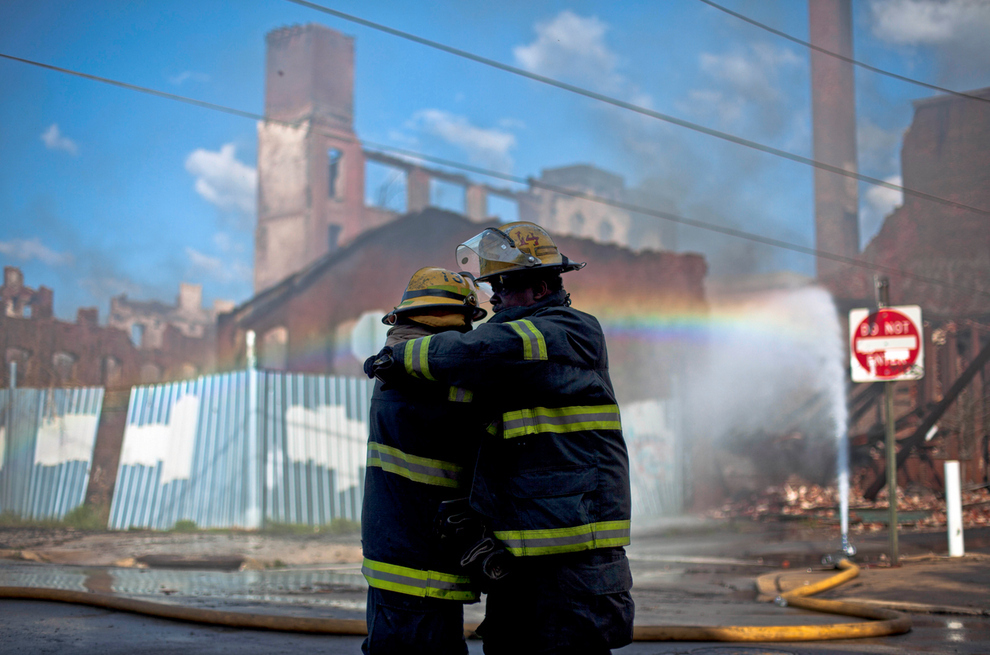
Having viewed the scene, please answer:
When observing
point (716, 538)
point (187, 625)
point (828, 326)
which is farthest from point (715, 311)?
point (187, 625)

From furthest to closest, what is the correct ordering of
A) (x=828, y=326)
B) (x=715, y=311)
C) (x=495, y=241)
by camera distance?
(x=715, y=311), (x=828, y=326), (x=495, y=241)

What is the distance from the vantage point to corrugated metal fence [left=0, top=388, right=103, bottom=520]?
14430 mm

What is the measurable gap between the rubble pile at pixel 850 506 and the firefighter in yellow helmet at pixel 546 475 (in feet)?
40.6

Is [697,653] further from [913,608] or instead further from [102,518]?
[102,518]

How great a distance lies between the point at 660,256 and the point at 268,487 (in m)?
12.3

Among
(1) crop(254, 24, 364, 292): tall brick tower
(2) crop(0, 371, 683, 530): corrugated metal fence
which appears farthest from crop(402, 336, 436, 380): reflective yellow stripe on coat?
(1) crop(254, 24, 364, 292): tall brick tower

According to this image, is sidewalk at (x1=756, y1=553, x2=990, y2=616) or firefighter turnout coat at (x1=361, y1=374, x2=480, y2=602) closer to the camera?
firefighter turnout coat at (x1=361, y1=374, x2=480, y2=602)

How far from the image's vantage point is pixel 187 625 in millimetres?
4547

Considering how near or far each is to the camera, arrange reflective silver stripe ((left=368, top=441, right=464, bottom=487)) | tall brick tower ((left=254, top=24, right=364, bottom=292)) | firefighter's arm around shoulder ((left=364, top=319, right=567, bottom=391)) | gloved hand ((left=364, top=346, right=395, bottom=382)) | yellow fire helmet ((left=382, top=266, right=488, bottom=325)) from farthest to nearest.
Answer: tall brick tower ((left=254, top=24, right=364, bottom=292)) < yellow fire helmet ((left=382, top=266, right=488, bottom=325)) < reflective silver stripe ((left=368, top=441, right=464, bottom=487)) < gloved hand ((left=364, top=346, right=395, bottom=382)) < firefighter's arm around shoulder ((left=364, top=319, right=567, bottom=391))

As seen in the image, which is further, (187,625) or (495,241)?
(187,625)

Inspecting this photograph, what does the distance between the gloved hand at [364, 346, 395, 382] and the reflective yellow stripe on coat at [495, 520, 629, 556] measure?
0.55 metres

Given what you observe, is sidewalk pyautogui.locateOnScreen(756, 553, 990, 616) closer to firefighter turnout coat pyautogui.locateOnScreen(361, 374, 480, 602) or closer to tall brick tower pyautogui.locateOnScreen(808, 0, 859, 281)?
firefighter turnout coat pyautogui.locateOnScreen(361, 374, 480, 602)

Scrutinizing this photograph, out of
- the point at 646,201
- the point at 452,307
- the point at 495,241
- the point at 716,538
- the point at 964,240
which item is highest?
the point at 646,201

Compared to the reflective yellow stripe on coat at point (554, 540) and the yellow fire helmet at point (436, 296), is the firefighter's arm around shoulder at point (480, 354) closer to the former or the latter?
the yellow fire helmet at point (436, 296)
